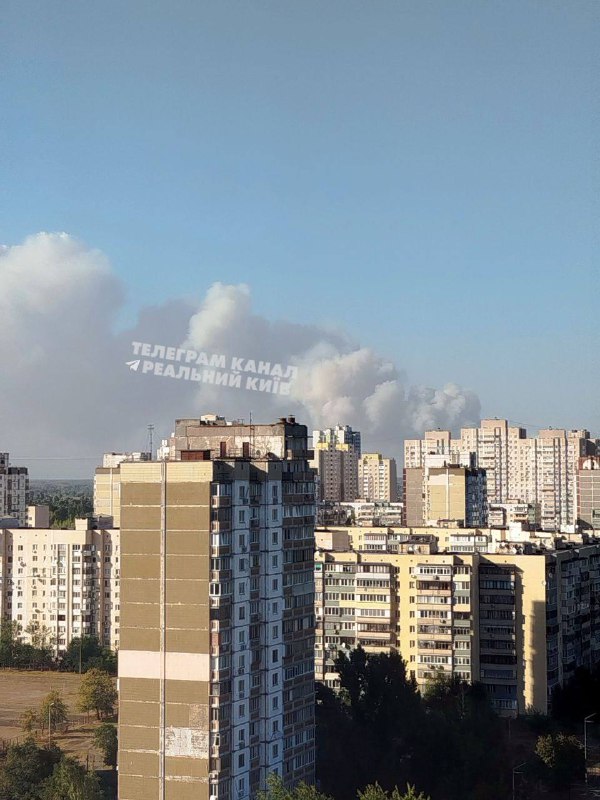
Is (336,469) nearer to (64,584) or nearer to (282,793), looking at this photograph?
(64,584)

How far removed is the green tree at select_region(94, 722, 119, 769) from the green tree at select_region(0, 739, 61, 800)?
2.65 feet

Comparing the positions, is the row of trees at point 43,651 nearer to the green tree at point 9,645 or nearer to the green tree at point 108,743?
the green tree at point 9,645

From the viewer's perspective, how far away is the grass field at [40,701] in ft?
51.1

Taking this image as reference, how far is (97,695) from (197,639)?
749cm

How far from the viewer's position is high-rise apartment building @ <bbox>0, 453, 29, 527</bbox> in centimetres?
3509

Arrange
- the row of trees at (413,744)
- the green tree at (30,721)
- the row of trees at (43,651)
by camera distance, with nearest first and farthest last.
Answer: the row of trees at (413,744), the green tree at (30,721), the row of trees at (43,651)

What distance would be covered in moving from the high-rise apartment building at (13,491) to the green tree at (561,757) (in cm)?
2387

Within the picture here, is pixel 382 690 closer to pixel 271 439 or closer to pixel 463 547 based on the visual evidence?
pixel 271 439

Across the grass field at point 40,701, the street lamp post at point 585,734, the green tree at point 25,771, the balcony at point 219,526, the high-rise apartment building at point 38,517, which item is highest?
the balcony at point 219,526

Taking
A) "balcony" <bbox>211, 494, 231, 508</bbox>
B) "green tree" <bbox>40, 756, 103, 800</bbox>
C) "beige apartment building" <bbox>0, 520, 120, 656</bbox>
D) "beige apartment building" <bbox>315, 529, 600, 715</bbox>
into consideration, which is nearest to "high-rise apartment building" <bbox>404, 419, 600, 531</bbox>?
"beige apartment building" <bbox>0, 520, 120, 656</bbox>

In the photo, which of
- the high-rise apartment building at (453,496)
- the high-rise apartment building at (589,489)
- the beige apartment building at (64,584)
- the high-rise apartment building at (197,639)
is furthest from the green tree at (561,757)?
the high-rise apartment building at (589,489)

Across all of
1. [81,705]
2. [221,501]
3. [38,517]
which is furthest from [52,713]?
[38,517]

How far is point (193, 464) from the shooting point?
10773 mm

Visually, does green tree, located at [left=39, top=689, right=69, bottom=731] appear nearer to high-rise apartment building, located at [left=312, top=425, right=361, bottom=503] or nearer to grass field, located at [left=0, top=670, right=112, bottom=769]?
grass field, located at [left=0, top=670, right=112, bottom=769]
